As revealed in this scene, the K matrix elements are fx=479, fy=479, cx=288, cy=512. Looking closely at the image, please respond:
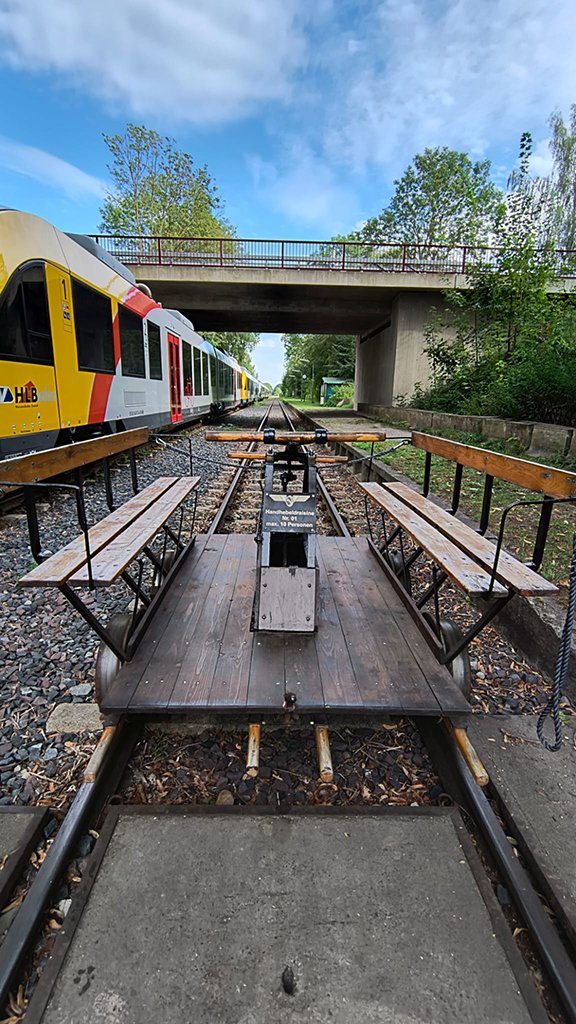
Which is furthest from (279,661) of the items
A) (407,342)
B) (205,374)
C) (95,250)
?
(407,342)

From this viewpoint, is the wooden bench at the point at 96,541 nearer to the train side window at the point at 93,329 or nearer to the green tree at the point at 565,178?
the train side window at the point at 93,329

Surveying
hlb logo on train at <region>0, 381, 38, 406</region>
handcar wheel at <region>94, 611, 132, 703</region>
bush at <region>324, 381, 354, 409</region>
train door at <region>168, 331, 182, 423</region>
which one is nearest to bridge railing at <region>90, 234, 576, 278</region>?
train door at <region>168, 331, 182, 423</region>

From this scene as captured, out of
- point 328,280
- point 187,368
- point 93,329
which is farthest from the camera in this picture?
point 328,280

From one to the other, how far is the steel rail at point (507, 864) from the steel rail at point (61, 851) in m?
1.39

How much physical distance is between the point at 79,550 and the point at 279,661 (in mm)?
1165

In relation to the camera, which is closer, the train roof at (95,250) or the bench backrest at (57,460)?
the bench backrest at (57,460)

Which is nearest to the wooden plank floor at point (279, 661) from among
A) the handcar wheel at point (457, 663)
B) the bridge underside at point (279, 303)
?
the handcar wheel at point (457, 663)

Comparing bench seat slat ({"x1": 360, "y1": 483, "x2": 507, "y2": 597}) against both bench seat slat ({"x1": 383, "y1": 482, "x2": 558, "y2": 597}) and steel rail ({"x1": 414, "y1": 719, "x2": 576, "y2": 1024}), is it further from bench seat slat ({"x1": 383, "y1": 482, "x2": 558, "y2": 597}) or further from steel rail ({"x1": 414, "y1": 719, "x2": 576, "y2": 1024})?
steel rail ({"x1": 414, "y1": 719, "x2": 576, "y2": 1024})

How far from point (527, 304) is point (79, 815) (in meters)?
14.2

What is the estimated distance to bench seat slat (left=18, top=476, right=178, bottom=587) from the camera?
203 cm

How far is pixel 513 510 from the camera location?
224 inches

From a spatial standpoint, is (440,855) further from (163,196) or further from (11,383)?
(163,196)

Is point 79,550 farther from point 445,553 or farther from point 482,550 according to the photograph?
point 482,550

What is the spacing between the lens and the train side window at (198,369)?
1547 centimetres
